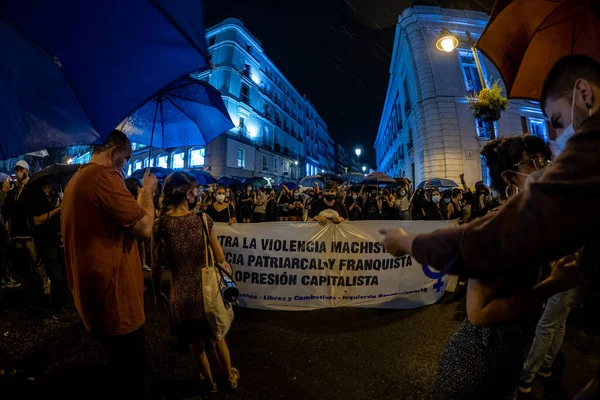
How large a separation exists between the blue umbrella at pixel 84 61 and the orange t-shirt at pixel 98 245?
404 mm

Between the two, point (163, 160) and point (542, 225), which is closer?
point (542, 225)

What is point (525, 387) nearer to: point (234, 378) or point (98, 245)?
point (234, 378)

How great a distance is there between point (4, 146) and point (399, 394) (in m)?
3.98

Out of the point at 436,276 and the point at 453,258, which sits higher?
the point at 453,258

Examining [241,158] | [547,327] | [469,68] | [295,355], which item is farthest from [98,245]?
[241,158]

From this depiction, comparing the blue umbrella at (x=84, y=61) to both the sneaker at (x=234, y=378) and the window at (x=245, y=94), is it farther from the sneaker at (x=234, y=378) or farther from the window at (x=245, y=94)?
the window at (x=245, y=94)

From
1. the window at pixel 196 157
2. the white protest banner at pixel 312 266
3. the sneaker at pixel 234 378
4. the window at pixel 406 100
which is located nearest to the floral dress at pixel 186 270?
the sneaker at pixel 234 378

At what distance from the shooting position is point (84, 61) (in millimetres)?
1853

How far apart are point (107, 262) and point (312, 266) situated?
306 centimetres

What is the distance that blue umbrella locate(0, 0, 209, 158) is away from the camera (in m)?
1.69

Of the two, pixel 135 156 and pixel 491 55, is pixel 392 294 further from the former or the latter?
pixel 135 156

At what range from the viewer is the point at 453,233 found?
971 mm

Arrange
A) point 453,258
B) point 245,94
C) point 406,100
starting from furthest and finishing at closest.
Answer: point 245,94 → point 406,100 → point 453,258

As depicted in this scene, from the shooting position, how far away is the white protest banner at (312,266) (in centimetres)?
438
